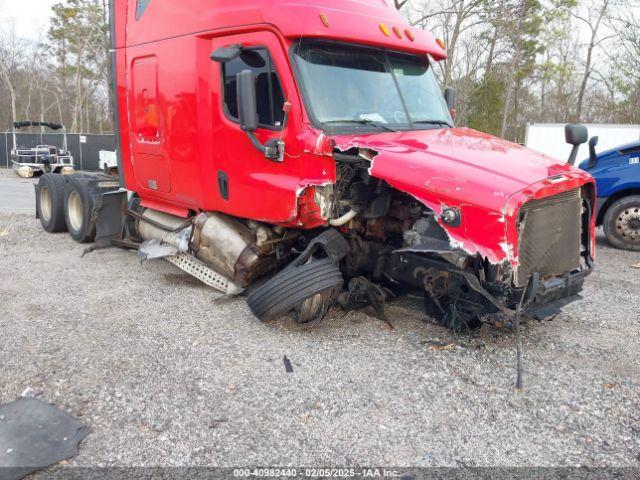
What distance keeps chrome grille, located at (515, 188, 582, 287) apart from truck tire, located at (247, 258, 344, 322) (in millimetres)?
1473

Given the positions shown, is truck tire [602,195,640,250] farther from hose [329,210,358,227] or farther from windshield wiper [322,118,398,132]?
hose [329,210,358,227]

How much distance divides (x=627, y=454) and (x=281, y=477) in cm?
197

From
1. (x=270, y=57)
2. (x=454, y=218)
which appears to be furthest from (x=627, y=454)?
(x=270, y=57)

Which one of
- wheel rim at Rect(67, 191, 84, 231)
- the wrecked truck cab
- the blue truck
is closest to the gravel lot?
the wrecked truck cab

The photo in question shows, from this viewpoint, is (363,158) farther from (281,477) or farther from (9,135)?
(9,135)

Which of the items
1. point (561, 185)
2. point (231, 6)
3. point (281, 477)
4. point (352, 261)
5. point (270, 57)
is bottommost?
point (281, 477)

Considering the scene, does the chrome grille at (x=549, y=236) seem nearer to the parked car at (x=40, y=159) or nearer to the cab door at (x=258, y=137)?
the cab door at (x=258, y=137)

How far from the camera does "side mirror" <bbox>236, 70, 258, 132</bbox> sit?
444 centimetres

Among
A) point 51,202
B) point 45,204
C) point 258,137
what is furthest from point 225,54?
point 45,204

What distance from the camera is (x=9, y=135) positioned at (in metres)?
24.8

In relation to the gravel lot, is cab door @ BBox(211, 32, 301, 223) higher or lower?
higher

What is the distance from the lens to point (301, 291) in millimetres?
4438

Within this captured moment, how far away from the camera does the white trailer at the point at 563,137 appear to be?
50.8 ft

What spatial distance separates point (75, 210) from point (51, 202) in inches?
25.4
